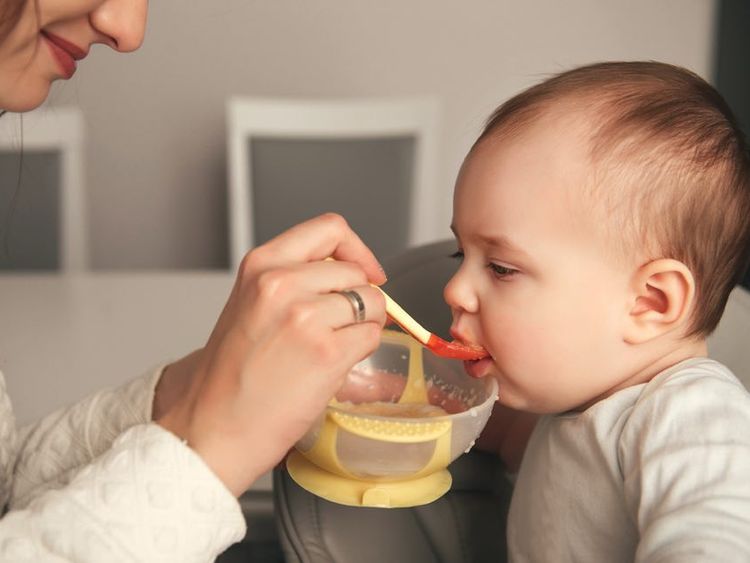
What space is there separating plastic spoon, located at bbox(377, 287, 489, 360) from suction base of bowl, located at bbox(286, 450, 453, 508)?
127 mm

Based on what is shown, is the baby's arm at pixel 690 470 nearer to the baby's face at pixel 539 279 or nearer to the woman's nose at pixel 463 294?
the baby's face at pixel 539 279

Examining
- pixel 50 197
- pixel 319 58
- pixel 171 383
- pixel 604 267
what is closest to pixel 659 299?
pixel 604 267

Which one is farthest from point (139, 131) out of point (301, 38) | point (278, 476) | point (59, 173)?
point (278, 476)

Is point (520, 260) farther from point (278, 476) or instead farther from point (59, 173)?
point (59, 173)

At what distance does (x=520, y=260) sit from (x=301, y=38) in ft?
9.13

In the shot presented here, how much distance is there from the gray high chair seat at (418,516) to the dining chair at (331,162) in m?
1.46

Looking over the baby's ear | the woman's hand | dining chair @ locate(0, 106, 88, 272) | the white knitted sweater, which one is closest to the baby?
the baby's ear

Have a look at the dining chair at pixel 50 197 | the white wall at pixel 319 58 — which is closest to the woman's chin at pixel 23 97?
the dining chair at pixel 50 197

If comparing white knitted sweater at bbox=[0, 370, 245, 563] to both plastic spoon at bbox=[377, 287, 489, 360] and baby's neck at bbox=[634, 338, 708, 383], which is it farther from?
baby's neck at bbox=[634, 338, 708, 383]

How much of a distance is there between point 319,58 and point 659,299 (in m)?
2.82

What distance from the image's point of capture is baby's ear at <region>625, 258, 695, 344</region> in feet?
3.10

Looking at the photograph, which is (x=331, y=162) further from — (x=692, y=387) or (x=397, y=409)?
(x=692, y=387)

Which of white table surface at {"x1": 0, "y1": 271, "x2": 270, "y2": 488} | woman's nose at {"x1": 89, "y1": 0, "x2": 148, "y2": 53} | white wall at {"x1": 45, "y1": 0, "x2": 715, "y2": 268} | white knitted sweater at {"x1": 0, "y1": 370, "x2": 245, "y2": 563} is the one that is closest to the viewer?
white knitted sweater at {"x1": 0, "y1": 370, "x2": 245, "y2": 563}

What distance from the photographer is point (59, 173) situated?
8.24 feet
